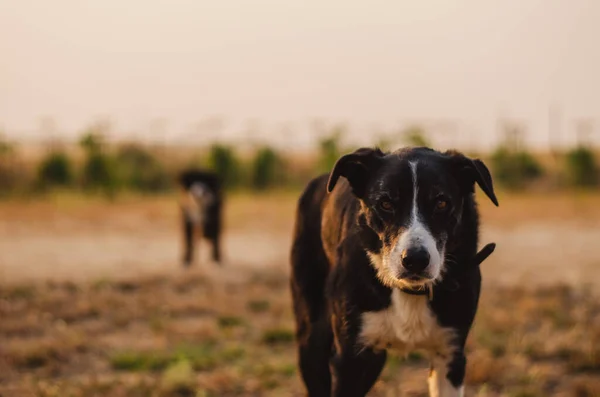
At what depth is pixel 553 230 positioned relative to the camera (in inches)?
746

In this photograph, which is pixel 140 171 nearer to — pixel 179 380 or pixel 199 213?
pixel 199 213

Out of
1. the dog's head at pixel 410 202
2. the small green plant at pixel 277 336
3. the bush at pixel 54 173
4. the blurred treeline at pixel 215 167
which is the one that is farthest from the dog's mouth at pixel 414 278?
the bush at pixel 54 173

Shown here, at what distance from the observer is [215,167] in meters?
31.5

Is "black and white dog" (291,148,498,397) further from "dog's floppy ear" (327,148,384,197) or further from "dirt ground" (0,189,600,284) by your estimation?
"dirt ground" (0,189,600,284)

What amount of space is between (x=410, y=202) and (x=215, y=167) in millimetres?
28150

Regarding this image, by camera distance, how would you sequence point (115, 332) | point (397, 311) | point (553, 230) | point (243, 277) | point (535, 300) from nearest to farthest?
1. point (397, 311)
2. point (115, 332)
3. point (535, 300)
4. point (243, 277)
5. point (553, 230)

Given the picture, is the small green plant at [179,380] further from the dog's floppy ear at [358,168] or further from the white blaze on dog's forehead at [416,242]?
the white blaze on dog's forehead at [416,242]

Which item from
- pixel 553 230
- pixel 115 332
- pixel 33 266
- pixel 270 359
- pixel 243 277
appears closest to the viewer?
pixel 270 359

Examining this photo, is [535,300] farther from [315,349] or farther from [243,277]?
[315,349]

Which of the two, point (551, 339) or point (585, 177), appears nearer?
point (551, 339)

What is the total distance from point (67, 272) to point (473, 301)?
30.5ft

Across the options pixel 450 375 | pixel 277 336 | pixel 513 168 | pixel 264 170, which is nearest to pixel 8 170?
pixel 264 170

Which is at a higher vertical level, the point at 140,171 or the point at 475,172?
the point at 475,172

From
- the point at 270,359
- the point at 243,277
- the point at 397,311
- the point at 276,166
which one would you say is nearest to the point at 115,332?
the point at 270,359
